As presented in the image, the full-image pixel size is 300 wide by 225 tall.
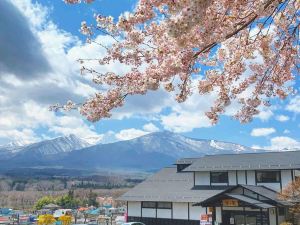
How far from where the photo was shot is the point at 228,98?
9.23m

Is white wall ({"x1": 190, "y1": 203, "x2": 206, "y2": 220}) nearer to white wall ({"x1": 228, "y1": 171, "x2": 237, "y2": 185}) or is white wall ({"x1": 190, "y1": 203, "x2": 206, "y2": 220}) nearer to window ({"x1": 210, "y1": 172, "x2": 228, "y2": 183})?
window ({"x1": 210, "y1": 172, "x2": 228, "y2": 183})

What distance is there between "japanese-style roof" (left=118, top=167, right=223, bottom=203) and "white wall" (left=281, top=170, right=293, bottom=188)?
4.67 meters

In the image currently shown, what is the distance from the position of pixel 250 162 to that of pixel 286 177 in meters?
3.08

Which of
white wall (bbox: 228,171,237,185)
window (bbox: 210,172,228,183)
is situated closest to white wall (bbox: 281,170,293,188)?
white wall (bbox: 228,171,237,185)

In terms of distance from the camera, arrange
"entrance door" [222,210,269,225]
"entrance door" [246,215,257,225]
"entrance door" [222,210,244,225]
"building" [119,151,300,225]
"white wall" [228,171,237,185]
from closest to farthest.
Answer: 1. "entrance door" [222,210,269,225]
2. "building" [119,151,300,225]
3. "entrance door" [246,215,257,225]
4. "entrance door" [222,210,244,225]
5. "white wall" [228,171,237,185]

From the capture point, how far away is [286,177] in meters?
28.6

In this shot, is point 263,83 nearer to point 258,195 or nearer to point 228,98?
point 228,98

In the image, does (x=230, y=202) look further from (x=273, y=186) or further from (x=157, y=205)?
(x=157, y=205)

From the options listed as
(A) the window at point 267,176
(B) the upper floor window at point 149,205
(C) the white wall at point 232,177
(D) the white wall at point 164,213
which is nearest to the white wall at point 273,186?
(A) the window at point 267,176

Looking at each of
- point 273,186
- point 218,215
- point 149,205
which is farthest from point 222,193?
point 149,205

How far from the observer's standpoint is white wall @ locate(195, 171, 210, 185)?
3225cm

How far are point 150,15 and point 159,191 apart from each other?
2786 cm

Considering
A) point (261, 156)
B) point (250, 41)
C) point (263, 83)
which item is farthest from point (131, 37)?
point (261, 156)

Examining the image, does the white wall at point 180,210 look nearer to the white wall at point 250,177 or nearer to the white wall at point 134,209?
the white wall at point 134,209
